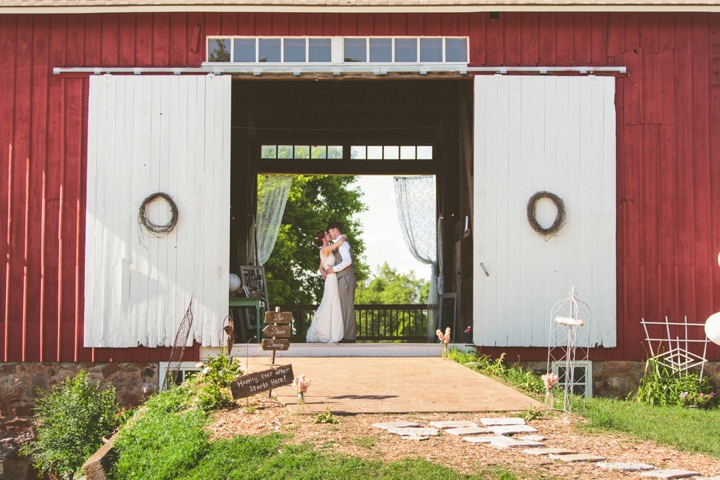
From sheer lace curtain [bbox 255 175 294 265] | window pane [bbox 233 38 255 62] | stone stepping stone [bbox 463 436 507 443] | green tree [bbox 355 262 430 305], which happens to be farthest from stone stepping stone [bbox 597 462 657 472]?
green tree [bbox 355 262 430 305]

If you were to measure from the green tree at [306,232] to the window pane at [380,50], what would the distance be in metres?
13.0

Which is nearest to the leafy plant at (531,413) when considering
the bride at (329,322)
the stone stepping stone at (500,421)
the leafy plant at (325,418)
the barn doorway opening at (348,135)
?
the stone stepping stone at (500,421)

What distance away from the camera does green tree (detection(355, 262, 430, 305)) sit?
28438 millimetres

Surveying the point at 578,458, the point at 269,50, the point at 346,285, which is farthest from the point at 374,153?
the point at 578,458

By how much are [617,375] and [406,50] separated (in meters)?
4.75

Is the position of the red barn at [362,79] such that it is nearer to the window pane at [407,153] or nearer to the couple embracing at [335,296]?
the couple embracing at [335,296]

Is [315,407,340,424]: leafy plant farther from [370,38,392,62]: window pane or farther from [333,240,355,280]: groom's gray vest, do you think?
[333,240,355,280]: groom's gray vest

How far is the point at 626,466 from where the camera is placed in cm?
577

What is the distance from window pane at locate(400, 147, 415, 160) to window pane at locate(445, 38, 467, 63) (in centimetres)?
558

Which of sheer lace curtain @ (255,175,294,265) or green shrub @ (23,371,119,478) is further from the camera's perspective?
sheer lace curtain @ (255,175,294,265)

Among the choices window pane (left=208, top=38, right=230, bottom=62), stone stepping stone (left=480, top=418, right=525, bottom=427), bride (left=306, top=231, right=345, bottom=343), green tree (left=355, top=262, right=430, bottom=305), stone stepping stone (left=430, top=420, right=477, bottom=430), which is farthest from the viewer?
green tree (left=355, top=262, right=430, bottom=305)

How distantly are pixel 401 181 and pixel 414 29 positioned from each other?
20.3ft

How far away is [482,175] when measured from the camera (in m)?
10.6

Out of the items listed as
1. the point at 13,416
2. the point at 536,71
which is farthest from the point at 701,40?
the point at 13,416
